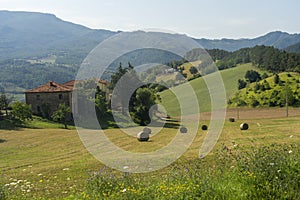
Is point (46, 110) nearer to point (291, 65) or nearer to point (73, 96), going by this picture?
point (73, 96)

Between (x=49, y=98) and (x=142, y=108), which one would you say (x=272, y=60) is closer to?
(x=142, y=108)

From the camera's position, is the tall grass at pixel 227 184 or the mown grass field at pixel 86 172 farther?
the mown grass field at pixel 86 172

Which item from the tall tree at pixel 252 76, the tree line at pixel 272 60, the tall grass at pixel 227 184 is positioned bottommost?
the tall tree at pixel 252 76

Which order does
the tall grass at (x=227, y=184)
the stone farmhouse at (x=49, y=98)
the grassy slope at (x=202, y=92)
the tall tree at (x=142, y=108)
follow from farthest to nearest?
1. the grassy slope at (x=202, y=92)
2. the stone farmhouse at (x=49, y=98)
3. the tall tree at (x=142, y=108)
4. the tall grass at (x=227, y=184)

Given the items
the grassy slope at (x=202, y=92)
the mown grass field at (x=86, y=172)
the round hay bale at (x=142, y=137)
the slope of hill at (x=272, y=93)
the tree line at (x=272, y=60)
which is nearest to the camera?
the mown grass field at (x=86, y=172)

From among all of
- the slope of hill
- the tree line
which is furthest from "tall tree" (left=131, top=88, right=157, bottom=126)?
the tree line

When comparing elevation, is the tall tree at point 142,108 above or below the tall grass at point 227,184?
below

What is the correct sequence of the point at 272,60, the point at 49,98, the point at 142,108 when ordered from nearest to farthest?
the point at 142,108 → the point at 49,98 → the point at 272,60

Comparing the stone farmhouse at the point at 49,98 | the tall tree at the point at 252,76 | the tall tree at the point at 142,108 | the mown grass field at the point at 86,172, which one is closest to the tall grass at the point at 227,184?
the mown grass field at the point at 86,172

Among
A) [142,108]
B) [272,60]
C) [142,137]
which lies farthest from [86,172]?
[272,60]

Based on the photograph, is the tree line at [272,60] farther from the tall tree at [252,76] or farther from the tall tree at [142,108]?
the tall tree at [142,108]

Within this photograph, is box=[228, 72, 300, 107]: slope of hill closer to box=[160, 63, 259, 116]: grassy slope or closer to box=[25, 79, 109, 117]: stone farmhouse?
box=[160, 63, 259, 116]: grassy slope

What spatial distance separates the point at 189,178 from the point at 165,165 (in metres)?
9.09

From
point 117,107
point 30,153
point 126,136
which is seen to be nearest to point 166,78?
point 117,107
